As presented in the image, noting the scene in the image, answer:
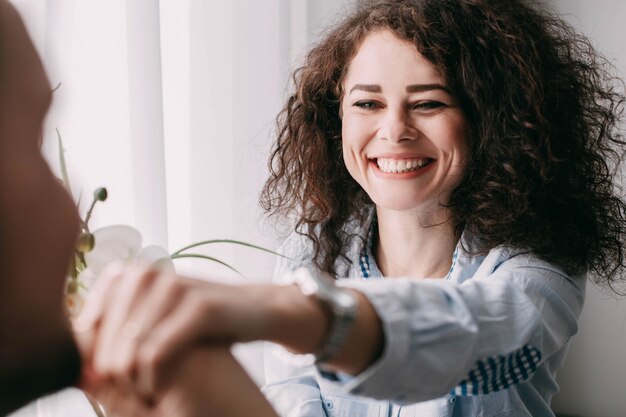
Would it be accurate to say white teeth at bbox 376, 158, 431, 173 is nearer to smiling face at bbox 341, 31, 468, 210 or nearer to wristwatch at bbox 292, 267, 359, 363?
smiling face at bbox 341, 31, 468, 210

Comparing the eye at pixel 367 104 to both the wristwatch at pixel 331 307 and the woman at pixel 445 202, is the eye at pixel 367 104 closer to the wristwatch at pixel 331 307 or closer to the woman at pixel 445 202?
the woman at pixel 445 202

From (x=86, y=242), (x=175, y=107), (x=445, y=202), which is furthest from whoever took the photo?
(x=175, y=107)

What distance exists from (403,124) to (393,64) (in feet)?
0.26

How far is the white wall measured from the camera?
204 cm

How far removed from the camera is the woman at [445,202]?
21.9 inches

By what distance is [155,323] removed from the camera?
37 cm

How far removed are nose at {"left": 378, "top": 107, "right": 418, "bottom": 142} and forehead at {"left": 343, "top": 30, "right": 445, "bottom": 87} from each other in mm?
40

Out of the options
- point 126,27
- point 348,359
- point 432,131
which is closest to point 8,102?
point 348,359

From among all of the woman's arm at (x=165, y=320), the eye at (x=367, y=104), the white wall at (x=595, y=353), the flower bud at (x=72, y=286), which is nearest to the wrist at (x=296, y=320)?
the woman's arm at (x=165, y=320)

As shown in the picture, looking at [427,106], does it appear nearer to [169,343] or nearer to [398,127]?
[398,127]

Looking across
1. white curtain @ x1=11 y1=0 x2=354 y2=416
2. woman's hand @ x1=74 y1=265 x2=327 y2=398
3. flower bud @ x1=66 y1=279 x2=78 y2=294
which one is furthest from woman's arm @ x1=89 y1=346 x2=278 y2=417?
white curtain @ x1=11 y1=0 x2=354 y2=416

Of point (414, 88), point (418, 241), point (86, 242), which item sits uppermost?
point (414, 88)

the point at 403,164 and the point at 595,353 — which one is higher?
the point at 403,164

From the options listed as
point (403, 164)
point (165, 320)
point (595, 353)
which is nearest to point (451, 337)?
point (165, 320)
